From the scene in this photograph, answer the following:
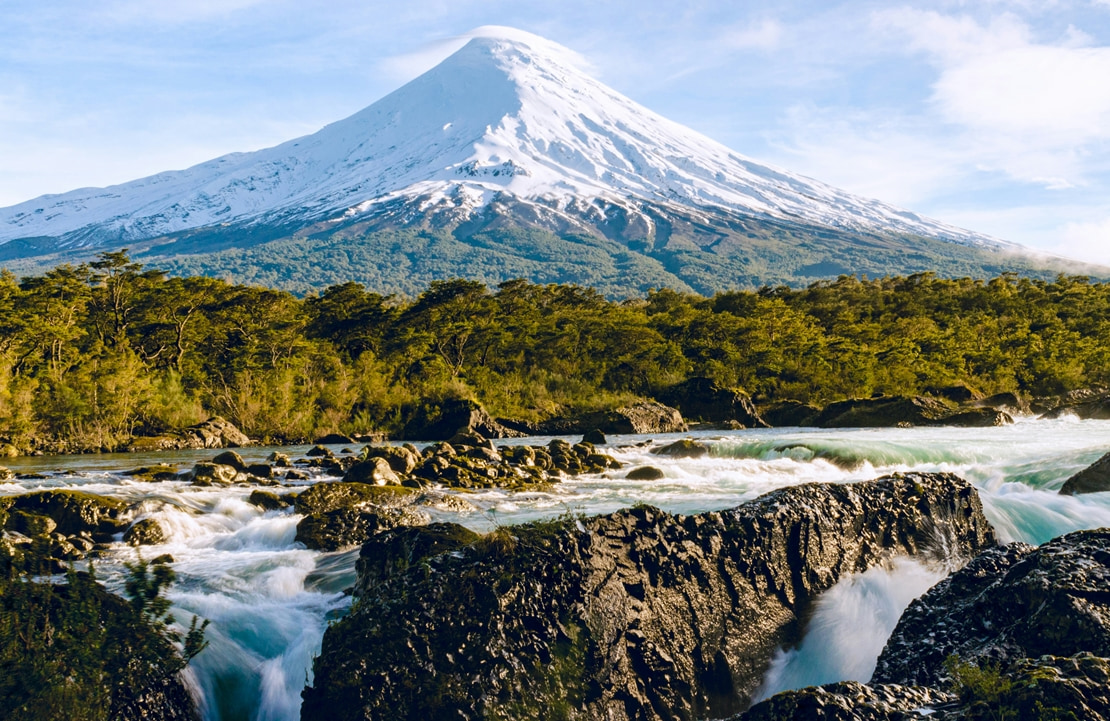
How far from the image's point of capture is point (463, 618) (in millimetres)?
5488

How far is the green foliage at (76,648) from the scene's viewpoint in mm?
4773

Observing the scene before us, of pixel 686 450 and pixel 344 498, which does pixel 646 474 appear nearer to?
pixel 686 450

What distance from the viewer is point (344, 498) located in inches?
502

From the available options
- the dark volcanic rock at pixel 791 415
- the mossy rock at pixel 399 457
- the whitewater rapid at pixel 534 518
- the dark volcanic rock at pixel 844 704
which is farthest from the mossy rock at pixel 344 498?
the dark volcanic rock at pixel 791 415

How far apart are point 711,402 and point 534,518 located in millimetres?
26330

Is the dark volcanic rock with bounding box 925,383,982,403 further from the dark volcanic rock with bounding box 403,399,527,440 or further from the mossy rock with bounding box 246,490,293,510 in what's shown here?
the mossy rock with bounding box 246,490,293,510

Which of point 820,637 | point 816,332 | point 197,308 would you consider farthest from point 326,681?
point 816,332

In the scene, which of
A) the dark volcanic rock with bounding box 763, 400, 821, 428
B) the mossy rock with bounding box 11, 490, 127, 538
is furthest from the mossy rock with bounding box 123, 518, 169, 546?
the dark volcanic rock with bounding box 763, 400, 821, 428

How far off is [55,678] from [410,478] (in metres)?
11.5

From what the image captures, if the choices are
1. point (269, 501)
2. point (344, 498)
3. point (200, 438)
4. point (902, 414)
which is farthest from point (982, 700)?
point (902, 414)

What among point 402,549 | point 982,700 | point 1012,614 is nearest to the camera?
point 982,700

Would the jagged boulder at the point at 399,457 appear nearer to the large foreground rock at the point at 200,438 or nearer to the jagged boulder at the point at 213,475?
the jagged boulder at the point at 213,475

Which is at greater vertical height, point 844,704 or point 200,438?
point 844,704

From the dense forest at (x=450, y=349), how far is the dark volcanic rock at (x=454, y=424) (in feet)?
3.01
